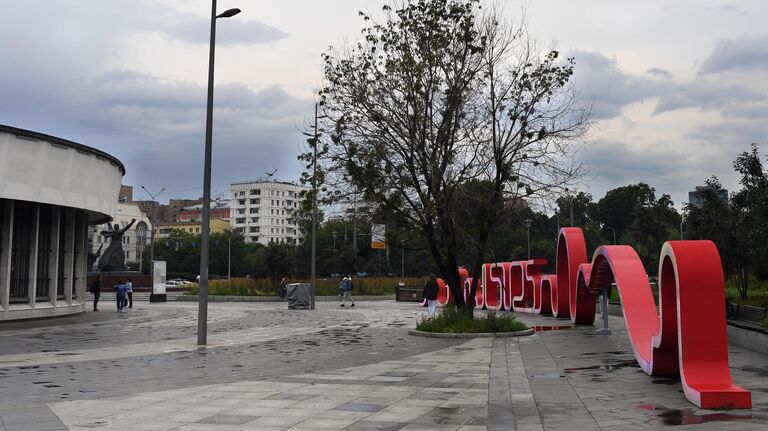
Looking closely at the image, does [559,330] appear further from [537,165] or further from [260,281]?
[260,281]

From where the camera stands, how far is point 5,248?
24.4m

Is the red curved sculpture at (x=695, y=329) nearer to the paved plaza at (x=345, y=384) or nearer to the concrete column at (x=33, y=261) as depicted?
the paved plaza at (x=345, y=384)

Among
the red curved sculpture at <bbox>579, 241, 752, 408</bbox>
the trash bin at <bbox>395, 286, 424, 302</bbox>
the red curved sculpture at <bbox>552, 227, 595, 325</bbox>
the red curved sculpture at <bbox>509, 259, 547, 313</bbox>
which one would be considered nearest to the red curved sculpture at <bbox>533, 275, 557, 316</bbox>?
the red curved sculpture at <bbox>509, 259, 547, 313</bbox>

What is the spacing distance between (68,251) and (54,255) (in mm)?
1915

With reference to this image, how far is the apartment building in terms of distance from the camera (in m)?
167

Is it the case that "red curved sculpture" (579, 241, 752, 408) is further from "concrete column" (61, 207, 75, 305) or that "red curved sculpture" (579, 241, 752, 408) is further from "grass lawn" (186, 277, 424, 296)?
"grass lawn" (186, 277, 424, 296)

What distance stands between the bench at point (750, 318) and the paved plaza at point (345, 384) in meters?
1.01

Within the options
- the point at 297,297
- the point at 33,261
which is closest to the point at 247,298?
the point at 297,297

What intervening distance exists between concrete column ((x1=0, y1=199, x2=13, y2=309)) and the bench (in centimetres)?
2254

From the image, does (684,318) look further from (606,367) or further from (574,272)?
(574,272)

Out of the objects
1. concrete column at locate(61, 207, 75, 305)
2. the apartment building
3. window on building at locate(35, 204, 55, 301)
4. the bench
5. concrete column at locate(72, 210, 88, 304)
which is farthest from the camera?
the apartment building

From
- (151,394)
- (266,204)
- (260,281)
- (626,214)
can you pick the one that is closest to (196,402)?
(151,394)

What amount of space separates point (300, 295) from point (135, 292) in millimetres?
30164

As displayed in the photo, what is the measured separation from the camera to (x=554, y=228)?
101188mm
